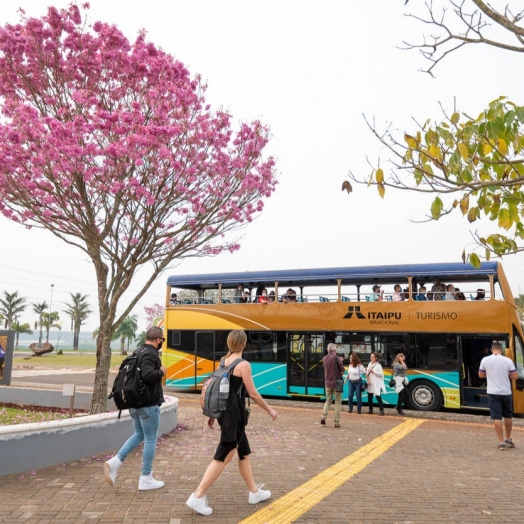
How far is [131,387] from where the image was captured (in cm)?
543

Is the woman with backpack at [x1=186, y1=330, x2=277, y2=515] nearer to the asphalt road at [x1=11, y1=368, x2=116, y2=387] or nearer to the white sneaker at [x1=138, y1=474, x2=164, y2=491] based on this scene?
the white sneaker at [x1=138, y1=474, x2=164, y2=491]

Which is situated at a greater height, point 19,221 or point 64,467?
point 19,221

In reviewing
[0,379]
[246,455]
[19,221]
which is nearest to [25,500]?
[246,455]

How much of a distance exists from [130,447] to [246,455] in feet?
4.53

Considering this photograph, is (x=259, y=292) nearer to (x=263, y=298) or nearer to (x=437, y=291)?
(x=263, y=298)

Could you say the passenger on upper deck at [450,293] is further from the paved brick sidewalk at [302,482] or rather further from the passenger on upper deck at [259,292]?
the passenger on upper deck at [259,292]

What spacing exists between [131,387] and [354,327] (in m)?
9.92

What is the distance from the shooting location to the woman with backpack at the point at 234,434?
4.80 m

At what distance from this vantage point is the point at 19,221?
36.2 ft

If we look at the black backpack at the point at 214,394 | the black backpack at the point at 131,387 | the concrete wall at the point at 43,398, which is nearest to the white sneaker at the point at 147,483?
the black backpack at the point at 131,387

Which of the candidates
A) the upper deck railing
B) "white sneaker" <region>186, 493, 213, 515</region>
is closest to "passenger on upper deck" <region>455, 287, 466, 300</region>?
the upper deck railing

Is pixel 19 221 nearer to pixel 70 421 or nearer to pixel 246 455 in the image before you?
pixel 70 421

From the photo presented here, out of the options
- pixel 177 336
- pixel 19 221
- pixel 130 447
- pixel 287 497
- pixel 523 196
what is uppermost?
pixel 19 221

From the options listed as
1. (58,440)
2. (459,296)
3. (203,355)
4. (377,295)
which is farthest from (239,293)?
(58,440)
